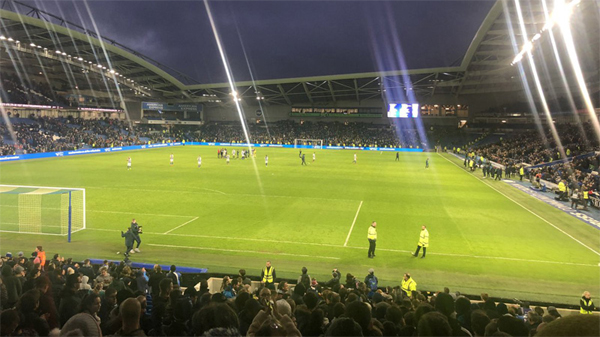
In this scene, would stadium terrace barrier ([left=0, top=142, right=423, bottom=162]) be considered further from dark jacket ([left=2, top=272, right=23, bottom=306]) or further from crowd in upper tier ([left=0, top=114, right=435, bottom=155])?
dark jacket ([left=2, top=272, right=23, bottom=306])

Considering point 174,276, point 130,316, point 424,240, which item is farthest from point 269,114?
point 130,316

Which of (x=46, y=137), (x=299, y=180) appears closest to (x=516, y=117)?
(x=299, y=180)

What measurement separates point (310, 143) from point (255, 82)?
20.4 meters

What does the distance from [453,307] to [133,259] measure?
1249cm

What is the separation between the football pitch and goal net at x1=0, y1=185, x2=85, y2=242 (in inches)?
28.0

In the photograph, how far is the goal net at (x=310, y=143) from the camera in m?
Answer: 85.3

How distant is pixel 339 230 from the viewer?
1922cm

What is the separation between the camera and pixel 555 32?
4122 cm

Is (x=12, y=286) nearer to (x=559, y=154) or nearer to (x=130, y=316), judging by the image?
(x=130, y=316)

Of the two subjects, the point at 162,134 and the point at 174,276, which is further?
the point at 162,134

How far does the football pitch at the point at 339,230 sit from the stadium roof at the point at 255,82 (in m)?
23.6

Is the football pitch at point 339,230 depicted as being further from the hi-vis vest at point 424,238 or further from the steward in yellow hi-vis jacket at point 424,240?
the hi-vis vest at point 424,238

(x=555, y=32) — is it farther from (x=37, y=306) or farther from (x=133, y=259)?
(x=37, y=306)

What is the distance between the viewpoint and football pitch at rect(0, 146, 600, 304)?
14281 millimetres
